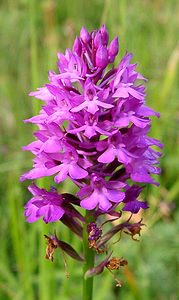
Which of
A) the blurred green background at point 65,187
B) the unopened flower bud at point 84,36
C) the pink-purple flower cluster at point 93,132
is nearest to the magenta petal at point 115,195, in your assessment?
the pink-purple flower cluster at point 93,132

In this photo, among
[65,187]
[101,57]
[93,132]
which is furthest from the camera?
[65,187]

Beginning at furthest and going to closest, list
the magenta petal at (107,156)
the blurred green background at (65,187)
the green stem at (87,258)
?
1. the blurred green background at (65,187)
2. the green stem at (87,258)
3. the magenta petal at (107,156)

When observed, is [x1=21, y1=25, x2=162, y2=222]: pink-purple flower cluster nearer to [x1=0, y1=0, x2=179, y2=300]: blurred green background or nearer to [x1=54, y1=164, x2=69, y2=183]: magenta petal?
[x1=54, y1=164, x2=69, y2=183]: magenta petal

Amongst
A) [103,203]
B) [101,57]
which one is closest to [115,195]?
[103,203]

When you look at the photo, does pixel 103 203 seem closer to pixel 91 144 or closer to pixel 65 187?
pixel 91 144

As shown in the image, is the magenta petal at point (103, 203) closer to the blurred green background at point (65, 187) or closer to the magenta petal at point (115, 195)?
the magenta petal at point (115, 195)

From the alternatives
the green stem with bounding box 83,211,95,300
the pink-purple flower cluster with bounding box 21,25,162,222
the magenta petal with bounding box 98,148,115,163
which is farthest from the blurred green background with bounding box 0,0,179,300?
the magenta petal with bounding box 98,148,115,163
